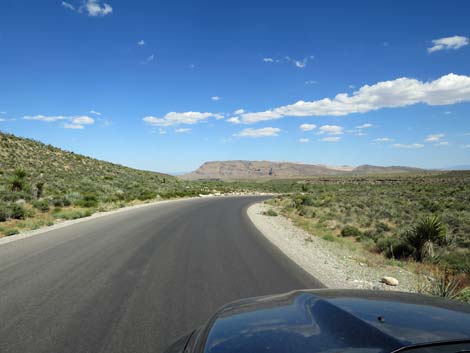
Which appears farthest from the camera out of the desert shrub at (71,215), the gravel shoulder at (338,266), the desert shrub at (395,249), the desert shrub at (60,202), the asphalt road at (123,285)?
the desert shrub at (60,202)

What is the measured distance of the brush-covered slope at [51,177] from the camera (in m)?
25.2

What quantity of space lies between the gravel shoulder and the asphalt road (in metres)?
0.49

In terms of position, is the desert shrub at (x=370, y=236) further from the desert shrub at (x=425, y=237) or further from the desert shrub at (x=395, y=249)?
the desert shrub at (x=425, y=237)

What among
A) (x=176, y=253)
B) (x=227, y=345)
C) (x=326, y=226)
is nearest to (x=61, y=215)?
(x=176, y=253)

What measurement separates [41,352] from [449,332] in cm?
419

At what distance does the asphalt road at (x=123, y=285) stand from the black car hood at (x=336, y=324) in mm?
2012

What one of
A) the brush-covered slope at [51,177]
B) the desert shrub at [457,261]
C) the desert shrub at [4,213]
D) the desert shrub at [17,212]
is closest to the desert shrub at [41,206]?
the brush-covered slope at [51,177]

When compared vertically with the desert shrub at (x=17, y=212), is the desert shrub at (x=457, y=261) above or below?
below

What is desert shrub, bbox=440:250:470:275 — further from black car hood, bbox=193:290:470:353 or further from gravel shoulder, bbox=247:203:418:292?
black car hood, bbox=193:290:470:353

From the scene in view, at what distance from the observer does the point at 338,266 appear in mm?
9195

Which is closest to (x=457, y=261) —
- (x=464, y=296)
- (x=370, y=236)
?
(x=370, y=236)

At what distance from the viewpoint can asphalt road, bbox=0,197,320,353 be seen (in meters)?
4.50

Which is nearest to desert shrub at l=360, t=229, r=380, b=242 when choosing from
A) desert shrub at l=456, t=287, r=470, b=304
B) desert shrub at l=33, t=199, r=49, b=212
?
desert shrub at l=456, t=287, r=470, b=304

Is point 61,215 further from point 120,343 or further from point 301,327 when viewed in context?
point 301,327
